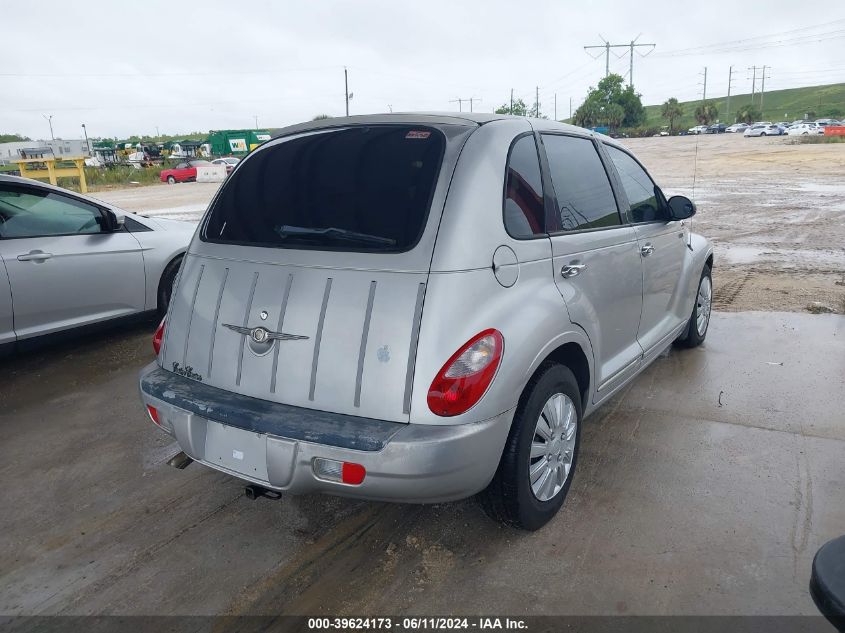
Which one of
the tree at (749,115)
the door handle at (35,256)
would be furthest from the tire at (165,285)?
the tree at (749,115)

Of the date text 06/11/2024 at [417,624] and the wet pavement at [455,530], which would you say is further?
the wet pavement at [455,530]

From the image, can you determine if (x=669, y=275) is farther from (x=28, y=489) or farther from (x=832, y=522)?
(x=28, y=489)

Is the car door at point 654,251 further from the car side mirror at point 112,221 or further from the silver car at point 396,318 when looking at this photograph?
the car side mirror at point 112,221

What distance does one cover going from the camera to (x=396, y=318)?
96.3 inches

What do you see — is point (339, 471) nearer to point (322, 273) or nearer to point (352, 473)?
point (352, 473)

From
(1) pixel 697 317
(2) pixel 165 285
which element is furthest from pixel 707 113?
(2) pixel 165 285

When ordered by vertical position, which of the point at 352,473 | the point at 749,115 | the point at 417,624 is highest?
the point at 749,115

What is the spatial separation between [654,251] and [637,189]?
Result: 1.37 feet

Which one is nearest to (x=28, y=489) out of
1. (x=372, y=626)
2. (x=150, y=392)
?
(x=150, y=392)

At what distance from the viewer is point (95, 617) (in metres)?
2.52

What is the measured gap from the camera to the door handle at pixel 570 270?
2.99 meters

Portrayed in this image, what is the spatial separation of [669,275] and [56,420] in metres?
4.17

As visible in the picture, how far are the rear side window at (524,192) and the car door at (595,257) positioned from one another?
11cm

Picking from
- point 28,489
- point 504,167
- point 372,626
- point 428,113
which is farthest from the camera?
point 28,489
